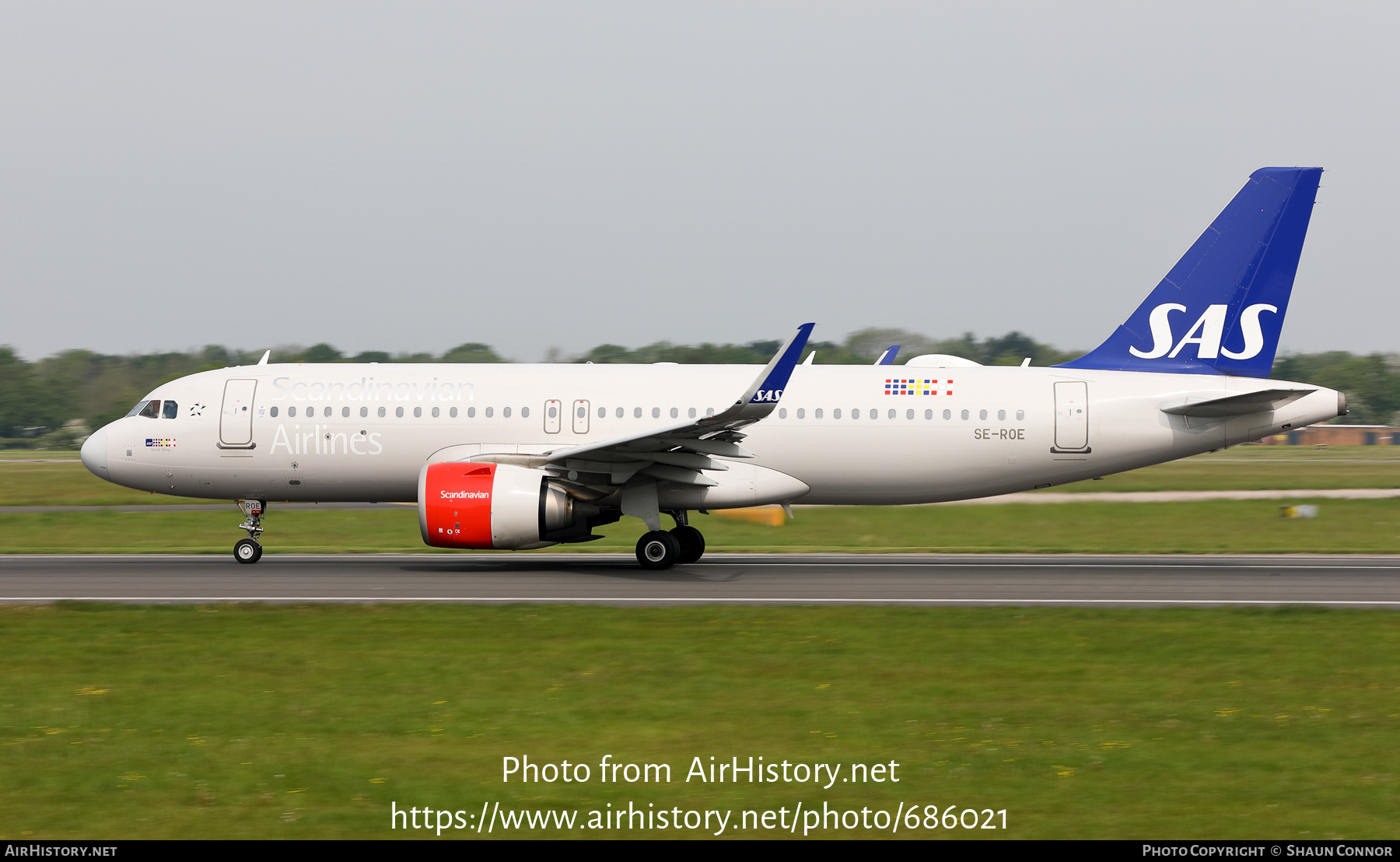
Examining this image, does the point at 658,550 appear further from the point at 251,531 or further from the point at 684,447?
the point at 251,531

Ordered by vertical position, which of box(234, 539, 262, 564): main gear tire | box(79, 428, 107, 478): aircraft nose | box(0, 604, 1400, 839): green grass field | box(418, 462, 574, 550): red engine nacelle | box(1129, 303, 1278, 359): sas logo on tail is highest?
box(1129, 303, 1278, 359): sas logo on tail

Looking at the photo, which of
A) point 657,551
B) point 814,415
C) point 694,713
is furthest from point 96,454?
point 694,713

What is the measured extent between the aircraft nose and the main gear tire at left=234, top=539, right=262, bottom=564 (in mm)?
3395

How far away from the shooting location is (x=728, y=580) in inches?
846

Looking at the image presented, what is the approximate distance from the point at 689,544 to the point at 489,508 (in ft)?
15.0

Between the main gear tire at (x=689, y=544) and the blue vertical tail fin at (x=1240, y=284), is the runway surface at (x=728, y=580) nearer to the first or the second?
the main gear tire at (x=689, y=544)

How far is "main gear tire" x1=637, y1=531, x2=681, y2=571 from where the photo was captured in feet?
75.8

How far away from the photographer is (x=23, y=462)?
6831cm

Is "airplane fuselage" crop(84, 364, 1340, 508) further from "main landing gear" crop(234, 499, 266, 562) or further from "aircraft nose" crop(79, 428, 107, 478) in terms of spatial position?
"main landing gear" crop(234, 499, 266, 562)

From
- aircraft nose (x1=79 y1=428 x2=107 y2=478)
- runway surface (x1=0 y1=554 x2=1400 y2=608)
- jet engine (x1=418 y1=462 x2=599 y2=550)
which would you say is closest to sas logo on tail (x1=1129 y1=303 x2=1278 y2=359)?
runway surface (x1=0 y1=554 x2=1400 y2=608)

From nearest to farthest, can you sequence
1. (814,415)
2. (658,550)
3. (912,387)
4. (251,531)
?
(658,550) → (814,415) → (251,531) → (912,387)

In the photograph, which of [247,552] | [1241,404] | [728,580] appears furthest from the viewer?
[247,552]

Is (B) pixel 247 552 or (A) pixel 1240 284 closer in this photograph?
(B) pixel 247 552

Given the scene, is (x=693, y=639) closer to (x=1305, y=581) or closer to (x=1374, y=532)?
(x=1305, y=581)
